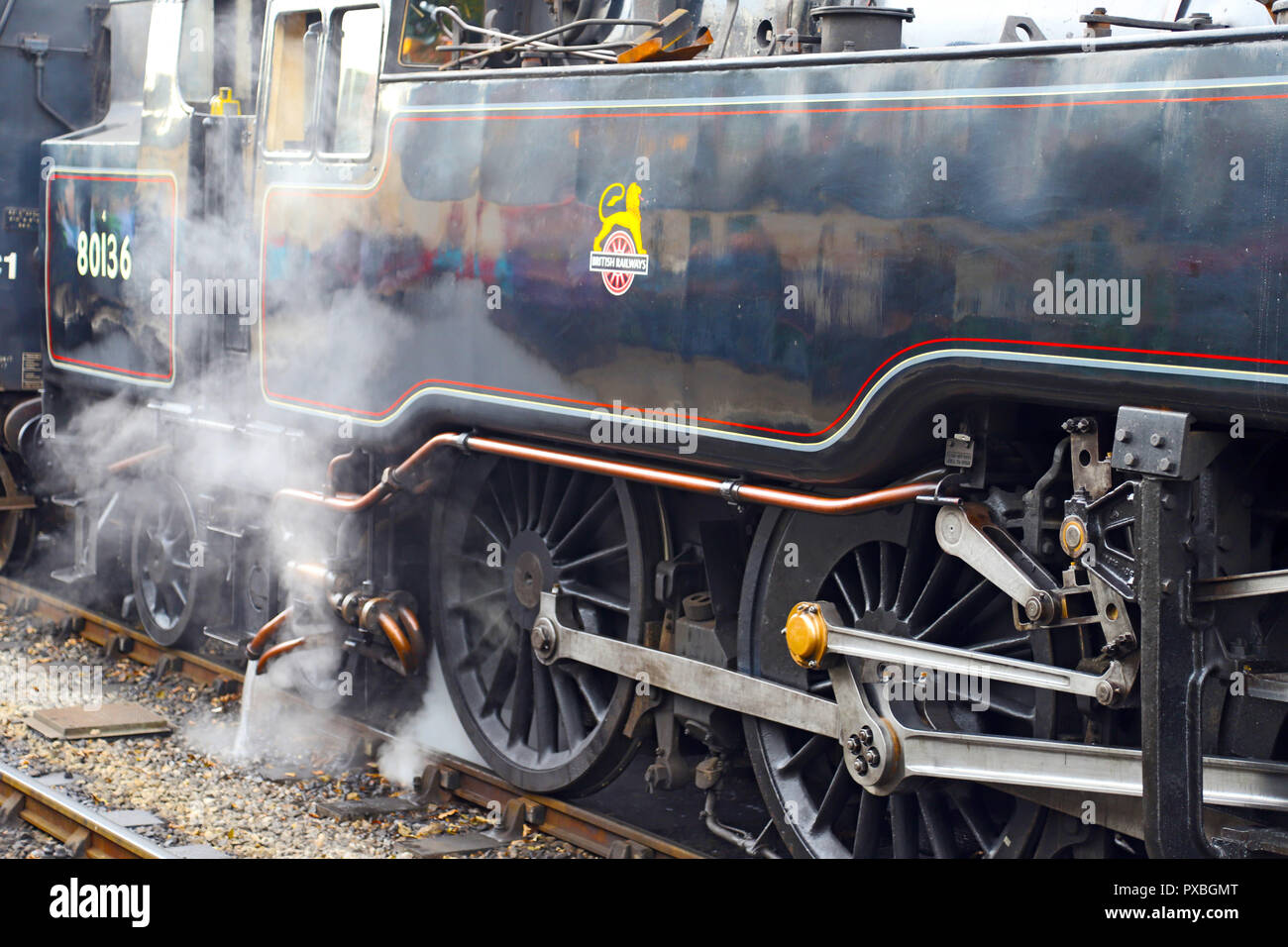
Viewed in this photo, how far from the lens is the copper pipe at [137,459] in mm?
7469

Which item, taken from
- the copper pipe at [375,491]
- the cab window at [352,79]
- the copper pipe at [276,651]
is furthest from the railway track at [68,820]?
the cab window at [352,79]

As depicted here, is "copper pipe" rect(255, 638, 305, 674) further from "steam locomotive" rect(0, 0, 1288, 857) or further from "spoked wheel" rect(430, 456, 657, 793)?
"spoked wheel" rect(430, 456, 657, 793)

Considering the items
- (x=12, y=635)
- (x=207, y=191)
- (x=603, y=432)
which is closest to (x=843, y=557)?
(x=603, y=432)

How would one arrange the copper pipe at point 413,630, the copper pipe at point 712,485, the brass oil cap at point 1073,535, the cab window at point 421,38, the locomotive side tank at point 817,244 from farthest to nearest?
the copper pipe at point 413,630
the cab window at point 421,38
the copper pipe at point 712,485
the brass oil cap at point 1073,535
the locomotive side tank at point 817,244

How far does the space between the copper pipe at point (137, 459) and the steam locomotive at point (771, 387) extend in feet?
0.84

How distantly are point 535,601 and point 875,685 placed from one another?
1631 mm

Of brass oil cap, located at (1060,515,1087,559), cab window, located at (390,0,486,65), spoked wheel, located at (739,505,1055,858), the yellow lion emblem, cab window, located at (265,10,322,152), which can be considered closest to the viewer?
brass oil cap, located at (1060,515,1087,559)

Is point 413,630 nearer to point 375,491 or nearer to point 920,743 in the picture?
point 375,491

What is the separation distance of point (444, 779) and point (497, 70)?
2530mm

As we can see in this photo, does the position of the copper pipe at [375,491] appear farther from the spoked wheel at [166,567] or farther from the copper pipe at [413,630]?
the spoked wheel at [166,567]

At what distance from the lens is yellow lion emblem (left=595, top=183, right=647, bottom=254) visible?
462 centimetres

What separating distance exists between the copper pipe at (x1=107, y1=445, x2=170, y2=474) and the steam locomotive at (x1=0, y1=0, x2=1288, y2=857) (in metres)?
0.26

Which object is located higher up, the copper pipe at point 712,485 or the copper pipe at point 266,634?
the copper pipe at point 712,485

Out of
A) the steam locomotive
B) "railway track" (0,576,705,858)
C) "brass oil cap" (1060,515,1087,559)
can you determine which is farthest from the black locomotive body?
"brass oil cap" (1060,515,1087,559)
